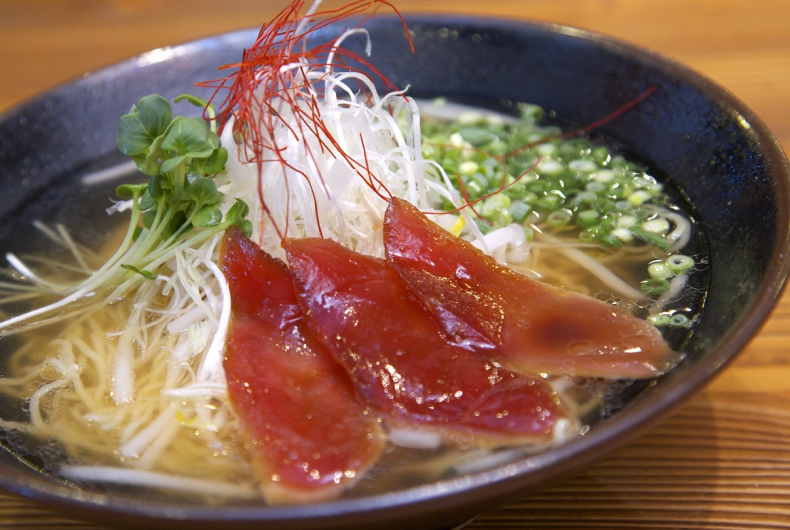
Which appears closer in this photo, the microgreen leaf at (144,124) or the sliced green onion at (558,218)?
the microgreen leaf at (144,124)

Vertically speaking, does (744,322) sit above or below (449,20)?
below

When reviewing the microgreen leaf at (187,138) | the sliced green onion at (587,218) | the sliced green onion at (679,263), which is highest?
the microgreen leaf at (187,138)

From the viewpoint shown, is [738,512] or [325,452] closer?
[325,452]

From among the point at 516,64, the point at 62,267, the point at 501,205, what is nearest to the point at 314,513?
the point at 501,205

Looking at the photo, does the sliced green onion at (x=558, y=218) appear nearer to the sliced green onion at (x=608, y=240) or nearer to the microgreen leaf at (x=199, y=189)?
the sliced green onion at (x=608, y=240)

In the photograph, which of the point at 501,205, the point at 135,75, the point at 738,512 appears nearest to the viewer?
the point at 738,512

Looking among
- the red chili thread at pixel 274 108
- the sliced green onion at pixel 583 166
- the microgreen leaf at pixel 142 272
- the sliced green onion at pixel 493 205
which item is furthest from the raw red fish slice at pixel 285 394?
the sliced green onion at pixel 583 166

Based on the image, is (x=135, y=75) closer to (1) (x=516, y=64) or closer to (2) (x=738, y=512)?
(1) (x=516, y=64)
